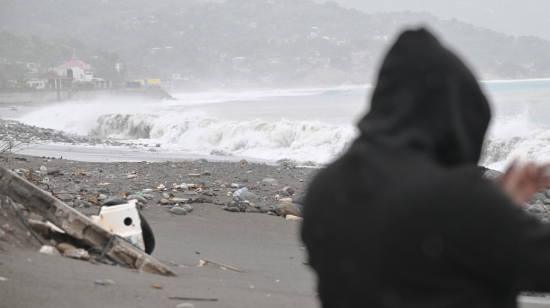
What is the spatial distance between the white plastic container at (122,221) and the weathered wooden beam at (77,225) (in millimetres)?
140

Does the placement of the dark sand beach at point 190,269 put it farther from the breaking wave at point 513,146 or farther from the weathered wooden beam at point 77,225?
the breaking wave at point 513,146

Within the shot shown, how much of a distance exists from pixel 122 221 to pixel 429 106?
354 cm

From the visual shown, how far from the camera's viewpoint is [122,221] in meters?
4.60

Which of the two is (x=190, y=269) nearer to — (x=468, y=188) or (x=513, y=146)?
(x=468, y=188)

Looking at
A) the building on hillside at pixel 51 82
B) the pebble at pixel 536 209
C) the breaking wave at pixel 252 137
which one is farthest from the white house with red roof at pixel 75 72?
the pebble at pixel 536 209

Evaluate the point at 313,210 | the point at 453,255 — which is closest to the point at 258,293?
the point at 313,210

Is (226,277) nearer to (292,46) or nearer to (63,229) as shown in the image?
(63,229)

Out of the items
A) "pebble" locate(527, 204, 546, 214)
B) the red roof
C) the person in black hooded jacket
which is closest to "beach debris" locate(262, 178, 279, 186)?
"pebble" locate(527, 204, 546, 214)

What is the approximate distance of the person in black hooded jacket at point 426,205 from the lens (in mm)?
1384

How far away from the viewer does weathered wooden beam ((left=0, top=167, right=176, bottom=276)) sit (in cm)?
435

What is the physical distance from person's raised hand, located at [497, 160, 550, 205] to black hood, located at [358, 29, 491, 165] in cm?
26

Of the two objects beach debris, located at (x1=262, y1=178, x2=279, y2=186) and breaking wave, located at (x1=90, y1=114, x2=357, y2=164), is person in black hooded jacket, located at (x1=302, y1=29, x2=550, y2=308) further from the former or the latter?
breaking wave, located at (x1=90, y1=114, x2=357, y2=164)

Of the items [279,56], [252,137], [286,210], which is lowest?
[252,137]

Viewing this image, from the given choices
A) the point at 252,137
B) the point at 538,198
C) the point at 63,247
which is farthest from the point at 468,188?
the point at 252,137
